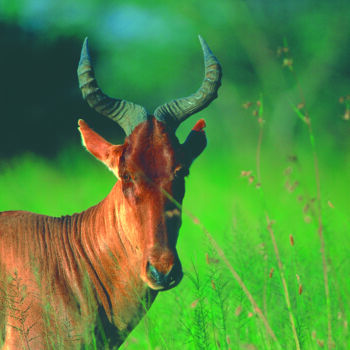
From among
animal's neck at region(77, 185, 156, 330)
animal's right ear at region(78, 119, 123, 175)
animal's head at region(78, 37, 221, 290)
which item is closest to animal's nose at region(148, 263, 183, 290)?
animal's head at region(78, 37, 221, 290)

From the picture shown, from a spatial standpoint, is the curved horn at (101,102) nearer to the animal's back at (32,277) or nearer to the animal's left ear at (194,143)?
the animal's left ear at (194,143)

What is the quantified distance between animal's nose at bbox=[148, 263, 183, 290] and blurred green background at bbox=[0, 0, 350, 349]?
11.5 meters

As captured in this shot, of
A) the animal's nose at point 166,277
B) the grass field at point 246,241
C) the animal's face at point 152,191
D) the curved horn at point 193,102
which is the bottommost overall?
the grass field at point 246,241

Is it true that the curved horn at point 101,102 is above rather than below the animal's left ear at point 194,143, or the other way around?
above

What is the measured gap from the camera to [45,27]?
22641 millimetres

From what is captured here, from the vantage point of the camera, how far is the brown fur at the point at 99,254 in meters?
4.58

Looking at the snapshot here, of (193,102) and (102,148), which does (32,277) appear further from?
(193,102)

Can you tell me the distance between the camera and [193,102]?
215 inches

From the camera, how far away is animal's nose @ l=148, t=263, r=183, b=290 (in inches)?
172

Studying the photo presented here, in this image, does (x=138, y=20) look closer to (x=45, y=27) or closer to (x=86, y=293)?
(x=45, y=27)

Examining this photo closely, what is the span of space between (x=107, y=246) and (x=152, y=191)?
697mm

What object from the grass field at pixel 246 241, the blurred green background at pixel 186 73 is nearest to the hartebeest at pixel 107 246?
the grass field at pixel 246 241

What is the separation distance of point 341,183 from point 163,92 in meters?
9.59

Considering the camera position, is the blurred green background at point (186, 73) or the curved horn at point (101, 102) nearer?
the curved horn at point (101, 102)
